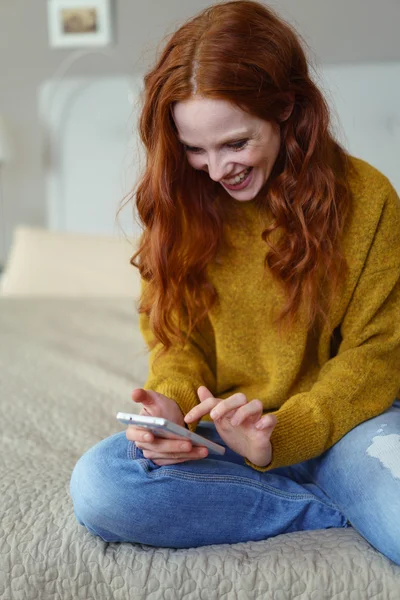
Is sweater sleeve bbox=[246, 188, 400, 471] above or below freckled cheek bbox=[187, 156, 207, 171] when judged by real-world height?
below

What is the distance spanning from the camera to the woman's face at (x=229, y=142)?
1071 millimetres

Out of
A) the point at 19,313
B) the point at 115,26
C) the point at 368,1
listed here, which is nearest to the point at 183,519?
the point at 19,313

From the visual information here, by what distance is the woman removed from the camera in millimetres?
1032

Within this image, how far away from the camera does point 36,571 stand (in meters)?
1.01

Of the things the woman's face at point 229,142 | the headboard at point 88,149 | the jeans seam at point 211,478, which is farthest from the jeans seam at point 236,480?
the headboard at point 88,149

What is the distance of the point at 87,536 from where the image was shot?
3.43 feet

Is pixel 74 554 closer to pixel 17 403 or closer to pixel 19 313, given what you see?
pixel 17 403

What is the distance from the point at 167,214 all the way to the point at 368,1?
64.2 inches

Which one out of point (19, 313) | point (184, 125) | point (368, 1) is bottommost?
point (19, 313)

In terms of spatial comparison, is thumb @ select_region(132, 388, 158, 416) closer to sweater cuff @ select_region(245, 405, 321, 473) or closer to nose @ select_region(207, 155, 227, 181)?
sweater cuff @ select_region(245, 405, 321, 473)

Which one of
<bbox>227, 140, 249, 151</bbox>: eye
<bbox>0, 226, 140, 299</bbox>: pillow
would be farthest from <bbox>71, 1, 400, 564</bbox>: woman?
<bbox>0, 226, 140, 299</bbox>: pillow

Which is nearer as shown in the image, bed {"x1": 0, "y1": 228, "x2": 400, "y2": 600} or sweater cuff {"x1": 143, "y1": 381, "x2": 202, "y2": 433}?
bed {"x1": 0, "y1": 228, "x2": 400, "y2": 600}

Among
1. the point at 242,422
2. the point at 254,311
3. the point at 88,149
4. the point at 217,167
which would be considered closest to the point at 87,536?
the point at 242,422

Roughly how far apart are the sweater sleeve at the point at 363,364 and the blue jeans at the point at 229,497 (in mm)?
39
